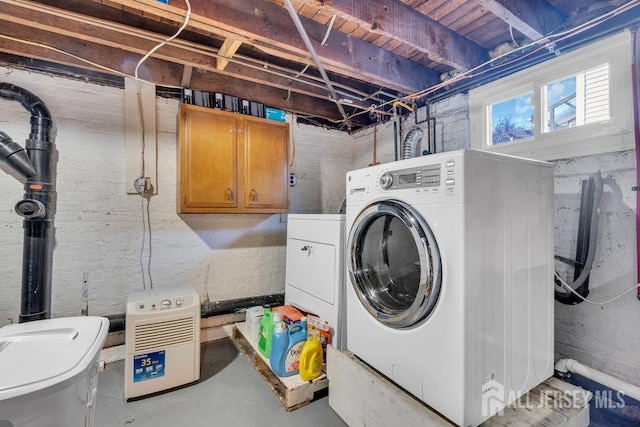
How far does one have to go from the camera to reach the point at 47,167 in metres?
2.13

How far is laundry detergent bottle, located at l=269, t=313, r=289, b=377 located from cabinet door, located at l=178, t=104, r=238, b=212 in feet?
3.72

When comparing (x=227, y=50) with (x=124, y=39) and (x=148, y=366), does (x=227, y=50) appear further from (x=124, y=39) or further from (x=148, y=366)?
(x=148, y=366)

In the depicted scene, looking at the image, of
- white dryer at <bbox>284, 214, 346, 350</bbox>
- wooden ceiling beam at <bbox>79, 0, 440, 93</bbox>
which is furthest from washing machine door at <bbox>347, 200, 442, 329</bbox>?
wooden ceiling beam at <bbox>79, 0, 440, 93</bbox>

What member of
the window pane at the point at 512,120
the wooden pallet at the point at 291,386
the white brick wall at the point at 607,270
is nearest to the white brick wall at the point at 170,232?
the white brick wall at the point at 607,270

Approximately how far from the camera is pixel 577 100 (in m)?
1.83

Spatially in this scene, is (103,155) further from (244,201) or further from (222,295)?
(222,295)

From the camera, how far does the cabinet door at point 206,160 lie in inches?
91.3

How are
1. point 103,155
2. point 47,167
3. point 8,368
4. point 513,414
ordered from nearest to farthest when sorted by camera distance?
point 8,368 → point 513,414 → point 47,167 → point 103,155

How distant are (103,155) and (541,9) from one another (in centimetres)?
332

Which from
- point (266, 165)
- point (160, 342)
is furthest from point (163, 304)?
point (266, 165)

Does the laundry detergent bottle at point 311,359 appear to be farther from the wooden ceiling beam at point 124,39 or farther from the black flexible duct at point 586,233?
the wooden ceiling beam at point 124,39

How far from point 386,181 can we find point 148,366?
1.96 meters

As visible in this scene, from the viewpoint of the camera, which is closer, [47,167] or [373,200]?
[373,200]

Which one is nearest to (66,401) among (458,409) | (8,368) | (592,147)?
(8,368)
